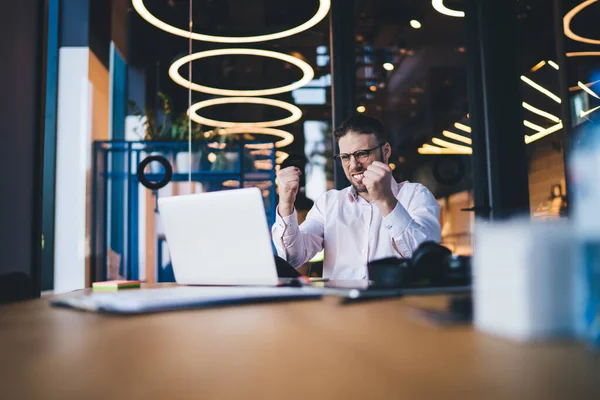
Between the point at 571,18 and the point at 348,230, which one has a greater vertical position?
the point at 571,18

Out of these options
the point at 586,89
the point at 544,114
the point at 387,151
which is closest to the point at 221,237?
the point at 387,151

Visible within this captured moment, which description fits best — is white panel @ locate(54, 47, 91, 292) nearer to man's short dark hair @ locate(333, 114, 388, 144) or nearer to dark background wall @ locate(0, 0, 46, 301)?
dark background wall @ locate(0, 0, 46, 301)

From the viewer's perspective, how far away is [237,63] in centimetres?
677

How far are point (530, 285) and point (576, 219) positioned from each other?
10 cm

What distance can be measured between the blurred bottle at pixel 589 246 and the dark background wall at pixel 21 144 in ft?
5.52

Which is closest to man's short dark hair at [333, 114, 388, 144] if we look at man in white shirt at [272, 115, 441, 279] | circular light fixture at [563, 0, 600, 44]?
man in white shirt at [272, 115, 441, 279]

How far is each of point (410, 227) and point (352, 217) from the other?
60 cm

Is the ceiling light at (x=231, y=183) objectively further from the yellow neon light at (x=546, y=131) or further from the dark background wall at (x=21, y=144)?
the dark background wall at (x=21, y=144)

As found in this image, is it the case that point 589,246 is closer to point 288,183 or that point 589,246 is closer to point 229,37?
point 288,183

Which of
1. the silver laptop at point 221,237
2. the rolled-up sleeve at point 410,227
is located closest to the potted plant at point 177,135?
the rolled-up sleeve at point 410,227

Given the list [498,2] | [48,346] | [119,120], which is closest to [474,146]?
[498,2]

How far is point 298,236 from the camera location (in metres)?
2.60

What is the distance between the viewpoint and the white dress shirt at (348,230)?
2.49 metres

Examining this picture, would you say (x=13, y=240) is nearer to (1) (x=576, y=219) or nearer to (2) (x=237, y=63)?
(1) (x=576, y=219)
